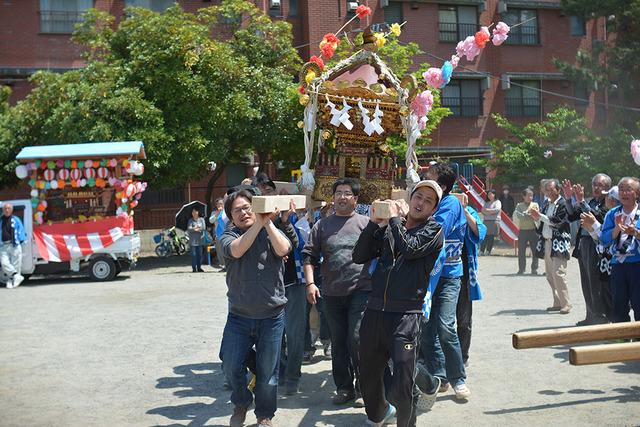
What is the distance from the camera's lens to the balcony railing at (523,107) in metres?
32.2

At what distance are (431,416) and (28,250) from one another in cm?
1325

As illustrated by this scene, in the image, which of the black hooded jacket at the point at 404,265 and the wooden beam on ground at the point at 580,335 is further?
the black hooded jacket at the point at 404,265

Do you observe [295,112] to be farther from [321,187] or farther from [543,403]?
[543,403]

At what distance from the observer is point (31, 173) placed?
680 inches

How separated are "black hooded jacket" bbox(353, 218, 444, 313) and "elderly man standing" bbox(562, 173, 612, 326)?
13.5 feet

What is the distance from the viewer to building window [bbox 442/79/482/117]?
3139cm

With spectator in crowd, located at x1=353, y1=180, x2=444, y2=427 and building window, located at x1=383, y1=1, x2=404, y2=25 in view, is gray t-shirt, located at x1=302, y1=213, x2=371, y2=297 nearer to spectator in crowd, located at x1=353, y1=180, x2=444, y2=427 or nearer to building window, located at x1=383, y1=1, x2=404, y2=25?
spectator in crowd, located at x1=353, y1=180, x2=444, y2=427

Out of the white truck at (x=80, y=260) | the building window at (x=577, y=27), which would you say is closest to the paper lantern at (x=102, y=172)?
the white truck at (x=80, y=260)

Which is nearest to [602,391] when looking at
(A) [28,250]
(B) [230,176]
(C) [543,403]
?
(C) [543,403]

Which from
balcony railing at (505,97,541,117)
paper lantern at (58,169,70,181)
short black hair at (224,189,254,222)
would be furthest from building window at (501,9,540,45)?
short black hair at (224,189,254,222)

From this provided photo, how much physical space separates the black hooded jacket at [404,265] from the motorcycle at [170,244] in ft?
60.4

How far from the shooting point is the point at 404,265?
5199 millimetres

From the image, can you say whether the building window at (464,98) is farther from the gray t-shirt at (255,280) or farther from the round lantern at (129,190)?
the gray t-shirt at (255,280)

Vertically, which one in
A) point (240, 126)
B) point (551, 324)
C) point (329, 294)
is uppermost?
point (240, 126)
